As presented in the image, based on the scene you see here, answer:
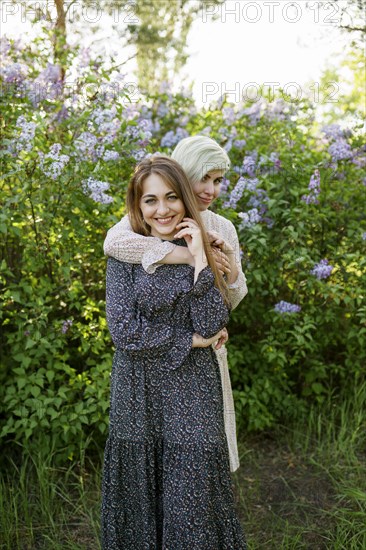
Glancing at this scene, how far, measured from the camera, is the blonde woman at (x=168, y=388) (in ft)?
7.47

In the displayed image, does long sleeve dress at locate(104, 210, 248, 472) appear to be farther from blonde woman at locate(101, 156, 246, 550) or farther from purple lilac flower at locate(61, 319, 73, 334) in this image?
purple lilac flower at locate(61, 319, 73, 334)

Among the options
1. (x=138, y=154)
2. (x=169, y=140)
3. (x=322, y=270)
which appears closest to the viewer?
(x=138, y=154)

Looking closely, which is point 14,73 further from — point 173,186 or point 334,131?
point 334,131

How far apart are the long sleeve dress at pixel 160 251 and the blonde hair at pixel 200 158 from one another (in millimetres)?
197

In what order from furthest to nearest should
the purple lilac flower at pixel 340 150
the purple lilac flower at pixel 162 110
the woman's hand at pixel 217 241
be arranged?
the purple lilac flower at pixel 162 110
the purple lilac flower at pixel 340 150
the woman's hand at pixel 217 241

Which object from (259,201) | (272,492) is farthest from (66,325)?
(272,492)

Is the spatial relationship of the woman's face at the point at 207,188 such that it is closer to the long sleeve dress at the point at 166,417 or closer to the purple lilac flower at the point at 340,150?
the long sleeve dress at the point at 166,417

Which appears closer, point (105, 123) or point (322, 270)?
point (105, 123)

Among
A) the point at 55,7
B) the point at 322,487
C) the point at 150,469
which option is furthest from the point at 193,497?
the point at 55,7

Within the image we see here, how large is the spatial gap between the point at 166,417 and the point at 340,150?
2240mm

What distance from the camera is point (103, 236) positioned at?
11.8ft

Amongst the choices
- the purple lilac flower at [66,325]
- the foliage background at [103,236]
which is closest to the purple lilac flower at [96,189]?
the foliage background at [103,236]

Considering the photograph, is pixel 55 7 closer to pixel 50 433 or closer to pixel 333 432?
pixel 50 433

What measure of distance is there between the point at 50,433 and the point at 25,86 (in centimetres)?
183
